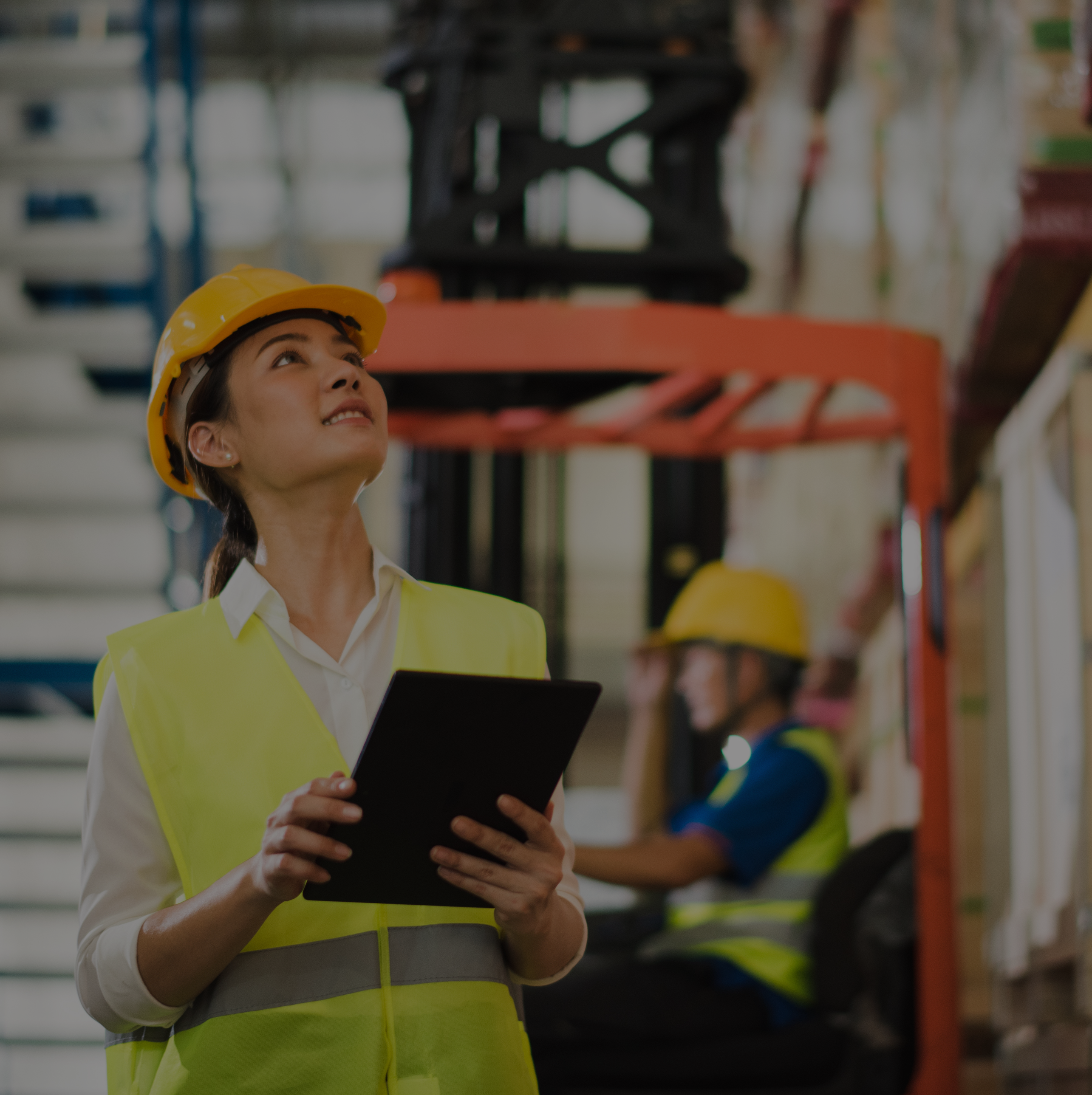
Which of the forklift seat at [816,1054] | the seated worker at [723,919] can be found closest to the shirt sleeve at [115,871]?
the seated worker at [723,919]

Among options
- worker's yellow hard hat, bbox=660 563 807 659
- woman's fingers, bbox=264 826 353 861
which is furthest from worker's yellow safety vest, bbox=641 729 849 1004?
woman's fingers, bbox=264 826 353 861

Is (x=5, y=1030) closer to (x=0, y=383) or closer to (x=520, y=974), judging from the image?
(x=0, y=383)

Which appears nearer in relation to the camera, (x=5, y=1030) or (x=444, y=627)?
(x=444, y=627)

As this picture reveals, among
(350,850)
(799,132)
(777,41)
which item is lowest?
(350,850)

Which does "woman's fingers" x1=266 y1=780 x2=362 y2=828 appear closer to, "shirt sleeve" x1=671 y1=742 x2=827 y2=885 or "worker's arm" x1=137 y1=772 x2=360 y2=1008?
"worker's arm" x1=137 y1=772 x2=360 y2=1008

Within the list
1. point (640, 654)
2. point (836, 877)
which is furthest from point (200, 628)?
point (640, 654)

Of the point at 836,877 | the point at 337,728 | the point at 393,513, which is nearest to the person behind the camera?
the point at 337,728

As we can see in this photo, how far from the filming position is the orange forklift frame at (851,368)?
356cm

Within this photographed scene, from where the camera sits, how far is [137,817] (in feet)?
5.28

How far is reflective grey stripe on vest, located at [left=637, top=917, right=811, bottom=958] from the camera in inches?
140

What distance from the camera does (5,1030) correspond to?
14.9 feet

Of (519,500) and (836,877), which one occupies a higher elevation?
(519,500)

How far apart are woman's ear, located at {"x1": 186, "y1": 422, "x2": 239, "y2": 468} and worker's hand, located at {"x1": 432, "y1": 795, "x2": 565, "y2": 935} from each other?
0.59 metres

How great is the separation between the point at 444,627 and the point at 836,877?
2.01 meters
